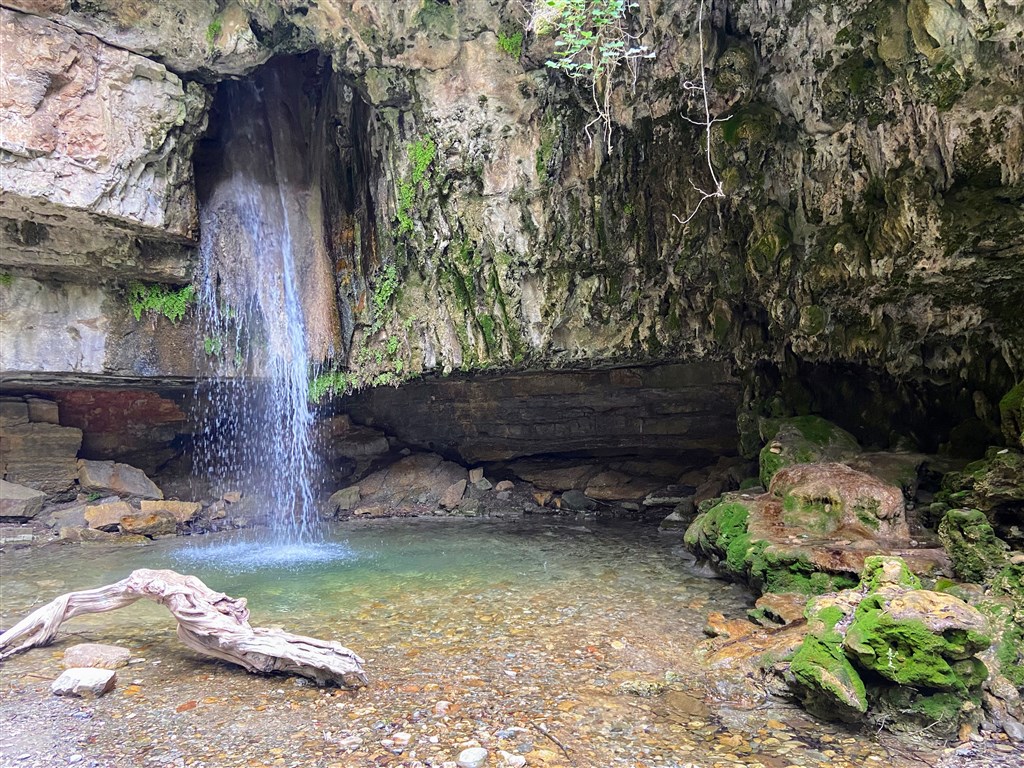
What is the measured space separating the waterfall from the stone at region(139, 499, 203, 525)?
5.50 ft

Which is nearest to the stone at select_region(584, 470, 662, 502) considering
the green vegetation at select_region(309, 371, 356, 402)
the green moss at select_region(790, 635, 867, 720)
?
the green vegetation at select_region(309, 371, 356, 402)

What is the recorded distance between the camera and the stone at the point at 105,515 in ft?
34.2

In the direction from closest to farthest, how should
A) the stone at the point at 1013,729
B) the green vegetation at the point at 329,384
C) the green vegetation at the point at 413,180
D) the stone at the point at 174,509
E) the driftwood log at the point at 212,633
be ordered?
the stone at the point at 1013,729 < the driftwood log at the point at 212,633 < the green vegetation at the point at 413,180 < the green vegetation at the point at 329,384 < the stone at the point at 174,509

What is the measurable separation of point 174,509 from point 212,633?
7919 millimetres

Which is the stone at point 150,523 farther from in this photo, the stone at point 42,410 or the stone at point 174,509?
the stone at point 42,410

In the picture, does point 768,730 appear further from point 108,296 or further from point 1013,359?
point 108,296

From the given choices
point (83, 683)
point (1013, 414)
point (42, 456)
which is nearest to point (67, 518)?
point (42, 456)

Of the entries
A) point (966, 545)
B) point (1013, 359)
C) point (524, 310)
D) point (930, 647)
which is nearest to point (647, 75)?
point (524, 310)

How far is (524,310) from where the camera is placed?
9.02m

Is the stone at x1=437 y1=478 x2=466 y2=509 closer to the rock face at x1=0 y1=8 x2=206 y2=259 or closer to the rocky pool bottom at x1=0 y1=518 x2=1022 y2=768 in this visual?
the rocky pool bottom at x1=0 y1=518 x2=1022 y2=768

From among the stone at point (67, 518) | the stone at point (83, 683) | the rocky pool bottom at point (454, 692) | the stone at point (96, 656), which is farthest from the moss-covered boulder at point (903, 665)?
the stone at point (67, 518)

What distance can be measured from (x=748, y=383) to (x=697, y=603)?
15.8ft

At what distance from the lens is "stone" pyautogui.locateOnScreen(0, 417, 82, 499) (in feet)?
35.4

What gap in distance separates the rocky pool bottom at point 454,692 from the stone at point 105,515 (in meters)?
3.13
